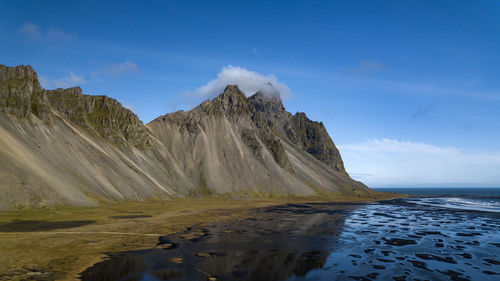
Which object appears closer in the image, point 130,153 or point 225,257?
point 225,257

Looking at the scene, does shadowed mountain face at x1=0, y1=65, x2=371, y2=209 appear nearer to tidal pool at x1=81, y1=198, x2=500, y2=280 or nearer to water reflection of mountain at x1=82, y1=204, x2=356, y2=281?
water reflection of mountain at x1=82, y1=204, x2=356, y2=281

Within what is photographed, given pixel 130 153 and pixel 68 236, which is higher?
pixel 130 153

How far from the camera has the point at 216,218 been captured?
50812mm

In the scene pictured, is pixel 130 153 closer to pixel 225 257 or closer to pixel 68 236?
pixel 68 236

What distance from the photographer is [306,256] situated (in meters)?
26.5

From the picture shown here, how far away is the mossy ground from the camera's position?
68.7 feet

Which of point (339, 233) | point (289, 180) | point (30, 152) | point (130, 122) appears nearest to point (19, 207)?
point (30, 152)

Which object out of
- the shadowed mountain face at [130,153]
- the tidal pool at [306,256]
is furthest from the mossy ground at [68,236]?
the shadowed mountain face at [130,153]

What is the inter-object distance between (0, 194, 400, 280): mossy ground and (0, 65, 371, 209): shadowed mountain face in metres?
7.98

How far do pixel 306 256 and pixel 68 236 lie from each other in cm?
2537

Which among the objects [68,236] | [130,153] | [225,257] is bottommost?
[225,257]

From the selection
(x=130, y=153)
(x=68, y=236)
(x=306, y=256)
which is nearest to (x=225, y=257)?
(x=306, y=256)

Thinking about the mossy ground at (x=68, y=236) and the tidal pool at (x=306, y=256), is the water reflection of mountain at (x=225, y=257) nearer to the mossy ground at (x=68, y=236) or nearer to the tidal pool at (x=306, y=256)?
the tidal pool at (x=306, y=256)

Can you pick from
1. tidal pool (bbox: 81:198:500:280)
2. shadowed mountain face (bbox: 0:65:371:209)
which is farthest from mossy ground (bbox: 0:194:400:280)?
shadowed mountain face (bbox: 0:65:371:209)
